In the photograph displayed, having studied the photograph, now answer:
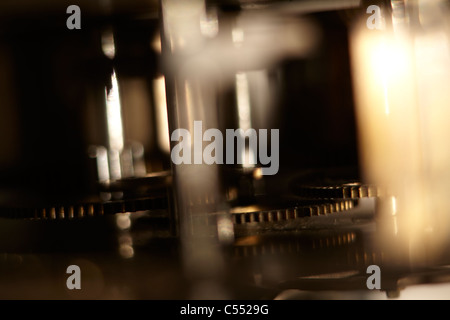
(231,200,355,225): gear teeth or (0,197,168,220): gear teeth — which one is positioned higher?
(0,197,168,220): gear teeth

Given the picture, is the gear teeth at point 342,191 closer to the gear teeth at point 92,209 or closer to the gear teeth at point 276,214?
the gear teeth at point 276,214

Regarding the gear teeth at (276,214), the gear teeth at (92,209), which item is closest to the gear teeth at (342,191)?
the gear teeth at (276,214)

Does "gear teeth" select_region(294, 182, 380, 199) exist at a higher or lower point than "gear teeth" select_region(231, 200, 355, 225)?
higher

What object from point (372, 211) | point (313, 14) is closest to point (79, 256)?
point (372, 211)

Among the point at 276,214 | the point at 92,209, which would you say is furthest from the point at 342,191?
the point at 92,209

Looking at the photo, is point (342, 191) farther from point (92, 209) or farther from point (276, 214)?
point (92, 209)

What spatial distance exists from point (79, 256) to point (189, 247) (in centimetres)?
10

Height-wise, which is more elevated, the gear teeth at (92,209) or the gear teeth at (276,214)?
the gear teeth at (92,209)

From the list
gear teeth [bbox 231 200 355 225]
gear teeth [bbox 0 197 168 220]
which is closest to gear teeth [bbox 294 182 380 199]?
gear teeth [bbox 231 200 355 225]

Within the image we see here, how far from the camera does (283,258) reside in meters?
0.46

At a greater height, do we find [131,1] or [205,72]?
[131,1]

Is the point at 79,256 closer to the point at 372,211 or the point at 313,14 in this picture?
the point at 372,211

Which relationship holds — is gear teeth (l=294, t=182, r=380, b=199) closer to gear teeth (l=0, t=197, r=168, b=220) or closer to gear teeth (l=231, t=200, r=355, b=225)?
gear teeth (l=231, t=200, r=355, b=225)

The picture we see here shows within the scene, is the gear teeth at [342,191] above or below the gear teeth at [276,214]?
above
